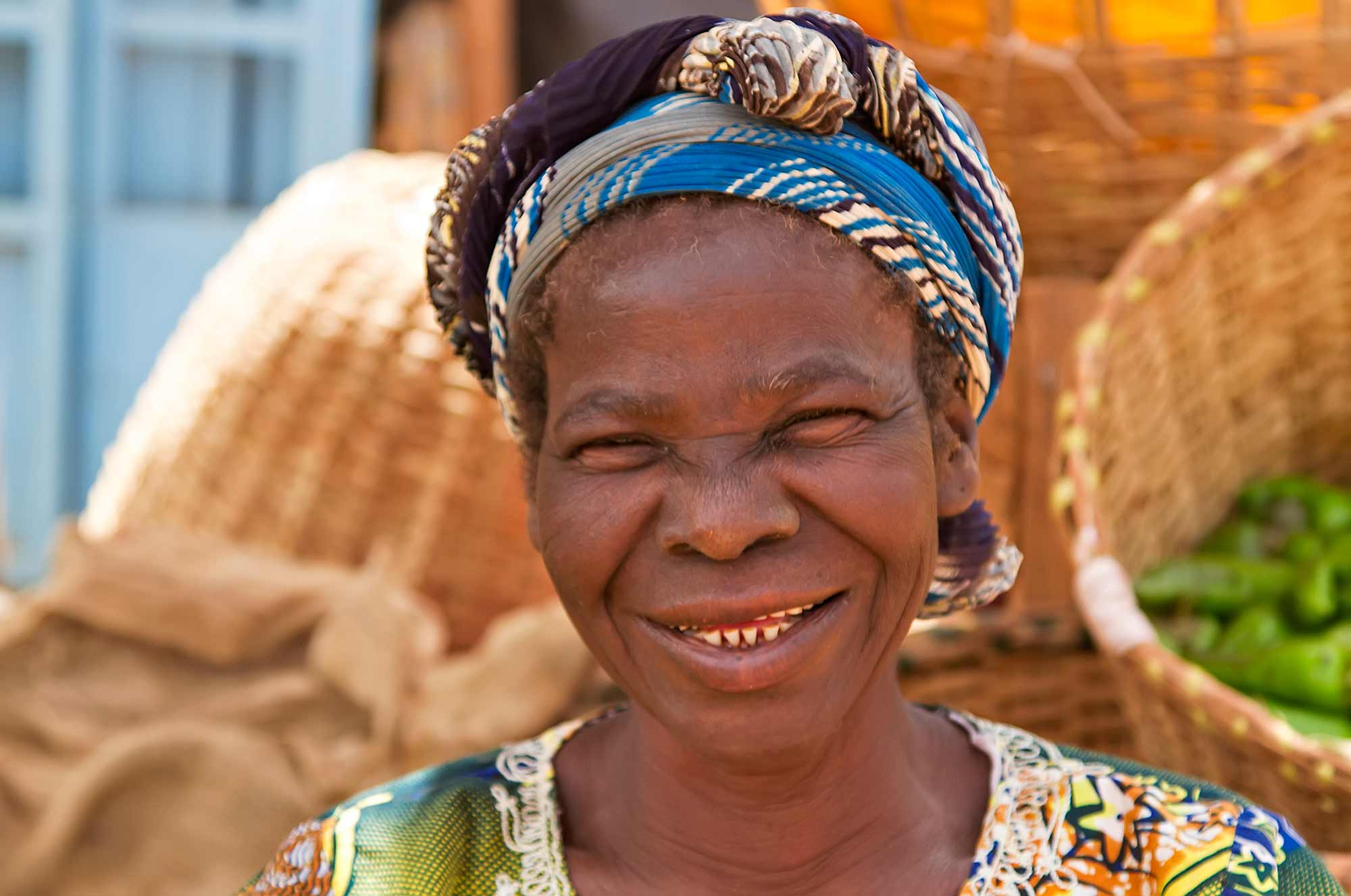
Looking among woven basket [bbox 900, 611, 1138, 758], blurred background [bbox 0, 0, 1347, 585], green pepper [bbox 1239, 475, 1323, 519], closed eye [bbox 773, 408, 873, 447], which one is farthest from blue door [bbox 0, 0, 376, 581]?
closed eye [bbox 773, 408, 873, 447]

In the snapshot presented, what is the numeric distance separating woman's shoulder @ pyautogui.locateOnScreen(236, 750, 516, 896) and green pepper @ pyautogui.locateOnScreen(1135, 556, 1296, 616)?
1.45m

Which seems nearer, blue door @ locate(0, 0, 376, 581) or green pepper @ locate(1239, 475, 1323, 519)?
green pepper @ locate(1239, 475, 1323, 519)

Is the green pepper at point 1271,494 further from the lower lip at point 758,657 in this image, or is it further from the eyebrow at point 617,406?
the eyebrow at point 617,406

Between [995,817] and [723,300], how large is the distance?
0.64 metres

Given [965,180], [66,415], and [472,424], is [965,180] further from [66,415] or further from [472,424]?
[66,415]

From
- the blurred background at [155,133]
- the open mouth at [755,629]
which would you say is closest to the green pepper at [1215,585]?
the open mouth at [755,629]

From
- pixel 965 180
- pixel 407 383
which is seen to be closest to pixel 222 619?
pixel 407 383

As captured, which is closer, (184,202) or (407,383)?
(407,383)

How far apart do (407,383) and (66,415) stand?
221cm

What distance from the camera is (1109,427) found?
252 cm

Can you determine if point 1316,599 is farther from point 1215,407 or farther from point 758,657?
point 758,657

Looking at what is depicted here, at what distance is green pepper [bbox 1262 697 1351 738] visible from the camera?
7.31 feet

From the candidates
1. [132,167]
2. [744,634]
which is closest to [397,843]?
[744,634]

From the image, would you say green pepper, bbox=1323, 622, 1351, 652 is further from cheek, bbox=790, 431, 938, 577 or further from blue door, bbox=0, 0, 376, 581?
blue door, bbox=0, 0, 376, 581
